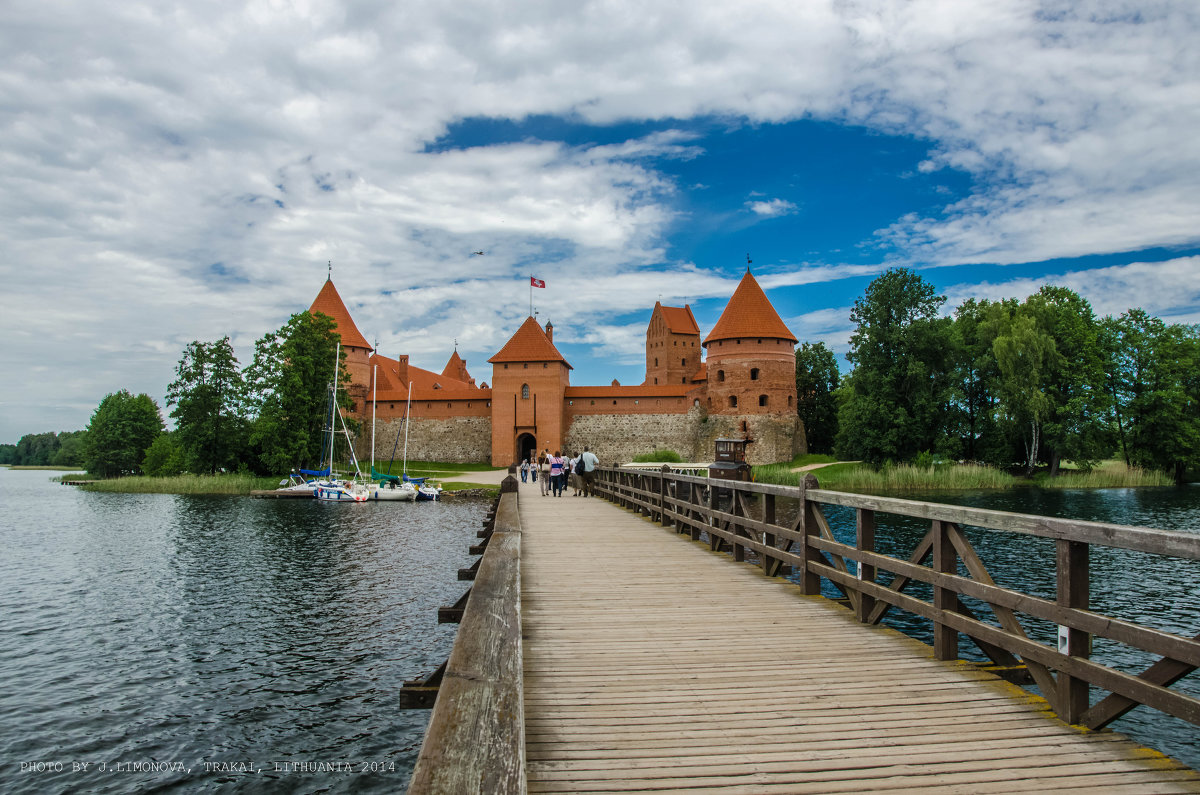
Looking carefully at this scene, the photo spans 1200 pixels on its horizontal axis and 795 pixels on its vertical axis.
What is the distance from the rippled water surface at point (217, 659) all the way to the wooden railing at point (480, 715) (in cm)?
337

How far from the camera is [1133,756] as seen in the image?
278 cm

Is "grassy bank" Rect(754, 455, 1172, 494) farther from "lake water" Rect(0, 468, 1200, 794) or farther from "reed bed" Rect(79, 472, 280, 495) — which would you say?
"reed bed" Rect(79, 472, 280, 495)

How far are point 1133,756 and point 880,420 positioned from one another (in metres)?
34.8

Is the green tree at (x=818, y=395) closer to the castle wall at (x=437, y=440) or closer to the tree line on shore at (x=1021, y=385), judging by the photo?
the tree line on shore at (x=1021, y=385)

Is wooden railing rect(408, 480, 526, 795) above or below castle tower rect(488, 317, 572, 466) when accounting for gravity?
below

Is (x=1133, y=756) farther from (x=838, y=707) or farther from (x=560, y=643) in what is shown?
(x=560, y=643)

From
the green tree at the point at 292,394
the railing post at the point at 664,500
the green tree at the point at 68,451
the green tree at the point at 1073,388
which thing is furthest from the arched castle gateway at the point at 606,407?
the green tree at the point at 68,451

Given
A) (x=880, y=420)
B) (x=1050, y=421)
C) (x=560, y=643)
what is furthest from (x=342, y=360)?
(x=560, y=643)

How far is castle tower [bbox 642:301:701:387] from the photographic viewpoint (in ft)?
191

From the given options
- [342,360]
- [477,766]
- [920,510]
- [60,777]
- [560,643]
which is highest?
[342,360]

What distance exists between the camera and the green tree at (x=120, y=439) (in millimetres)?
54344

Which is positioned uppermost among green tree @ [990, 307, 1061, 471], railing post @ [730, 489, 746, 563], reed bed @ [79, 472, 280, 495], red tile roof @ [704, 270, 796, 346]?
red tile roof @ [704, 270, 796, 346]

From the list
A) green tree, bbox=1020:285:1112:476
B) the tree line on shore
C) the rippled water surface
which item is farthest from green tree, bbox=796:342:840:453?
the rippled water surface

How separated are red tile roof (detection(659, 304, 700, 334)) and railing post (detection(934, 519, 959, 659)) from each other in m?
54.3
